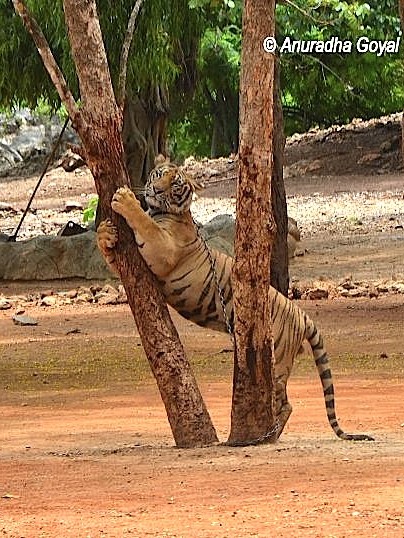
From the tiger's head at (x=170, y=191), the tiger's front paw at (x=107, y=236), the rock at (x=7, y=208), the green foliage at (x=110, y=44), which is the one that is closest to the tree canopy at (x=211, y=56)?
the green foliage at (x=110, y=44)

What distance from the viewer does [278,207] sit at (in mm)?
14469

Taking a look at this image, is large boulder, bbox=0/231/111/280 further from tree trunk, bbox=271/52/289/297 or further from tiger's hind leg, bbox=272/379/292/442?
tiger's hind leg, bbox=272/379/292/442

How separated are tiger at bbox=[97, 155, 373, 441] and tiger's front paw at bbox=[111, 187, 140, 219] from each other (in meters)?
0.37

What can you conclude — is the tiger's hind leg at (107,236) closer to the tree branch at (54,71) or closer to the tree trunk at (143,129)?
the tree branch at (54,71)

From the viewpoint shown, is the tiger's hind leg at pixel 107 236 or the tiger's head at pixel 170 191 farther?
the tiger's head at pixel 170 191

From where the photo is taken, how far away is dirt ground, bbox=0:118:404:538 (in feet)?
15.8

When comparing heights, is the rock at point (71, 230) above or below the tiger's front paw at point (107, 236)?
below

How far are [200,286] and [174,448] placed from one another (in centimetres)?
106

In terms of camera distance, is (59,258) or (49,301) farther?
(59,258)

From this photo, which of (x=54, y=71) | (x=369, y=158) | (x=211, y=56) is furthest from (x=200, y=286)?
(x=369, y=158)

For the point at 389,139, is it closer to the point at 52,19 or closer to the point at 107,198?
the point at 52,19

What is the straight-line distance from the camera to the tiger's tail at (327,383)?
742 centimetres

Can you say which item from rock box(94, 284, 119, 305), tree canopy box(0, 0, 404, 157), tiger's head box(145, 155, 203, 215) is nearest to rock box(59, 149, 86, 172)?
tree canopy box(0, 0, 404, 157)

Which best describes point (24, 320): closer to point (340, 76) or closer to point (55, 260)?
point (55, 260)
